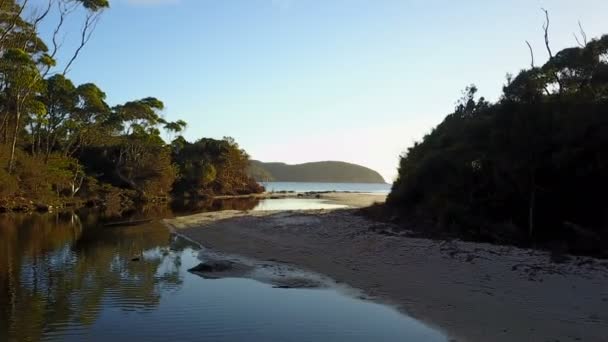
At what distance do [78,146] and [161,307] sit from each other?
164 feet

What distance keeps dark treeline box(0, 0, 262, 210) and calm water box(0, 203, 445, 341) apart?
84.6 feet

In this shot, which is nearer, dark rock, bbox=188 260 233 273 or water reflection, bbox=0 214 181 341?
water reflection, bbox=0 214 181 341

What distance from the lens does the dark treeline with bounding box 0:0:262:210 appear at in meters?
38.7


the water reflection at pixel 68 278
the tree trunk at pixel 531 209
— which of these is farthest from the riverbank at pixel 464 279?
the water reflection at pixel 68 278

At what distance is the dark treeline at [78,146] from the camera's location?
38.7 meters

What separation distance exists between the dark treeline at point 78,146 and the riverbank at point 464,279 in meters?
27.0

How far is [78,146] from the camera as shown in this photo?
5519 centimetres

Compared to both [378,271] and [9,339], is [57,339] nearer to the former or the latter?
[9,339]

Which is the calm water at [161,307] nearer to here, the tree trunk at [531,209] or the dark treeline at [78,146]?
Answer: the tree trunk at [531,209]

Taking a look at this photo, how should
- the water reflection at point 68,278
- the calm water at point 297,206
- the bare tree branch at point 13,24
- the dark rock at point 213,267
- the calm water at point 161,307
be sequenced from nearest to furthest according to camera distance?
the calm water at point 161,307, the water reflection at point 68,278, the dark rock at point 213,267, the bare tree branch at point 13,24, the calm water at point 297,206

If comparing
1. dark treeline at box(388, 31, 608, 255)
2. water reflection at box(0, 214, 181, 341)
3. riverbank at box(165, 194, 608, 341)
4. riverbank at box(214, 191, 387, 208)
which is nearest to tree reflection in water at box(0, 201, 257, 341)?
water reflection at box(0, 214, 181, 341)

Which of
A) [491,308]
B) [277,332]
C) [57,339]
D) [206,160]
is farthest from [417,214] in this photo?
[206,160]

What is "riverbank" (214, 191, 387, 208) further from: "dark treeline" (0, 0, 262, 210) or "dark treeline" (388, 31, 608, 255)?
"dark treeline" (388, 31, 608, 255)

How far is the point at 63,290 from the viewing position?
40.5 ft
